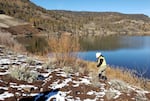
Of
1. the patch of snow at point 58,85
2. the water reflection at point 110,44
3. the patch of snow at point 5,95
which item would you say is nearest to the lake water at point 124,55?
the water reflection at point 110,44

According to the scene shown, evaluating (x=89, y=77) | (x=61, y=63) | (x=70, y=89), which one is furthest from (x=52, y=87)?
(x=61, y=63)

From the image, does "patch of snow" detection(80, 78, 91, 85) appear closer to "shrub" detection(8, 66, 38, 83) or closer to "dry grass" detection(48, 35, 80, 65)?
"shrub" detection(8, 66, 38, 83)

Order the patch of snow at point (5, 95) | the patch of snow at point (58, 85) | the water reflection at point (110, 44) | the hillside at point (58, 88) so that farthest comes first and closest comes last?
1. the water reflection at point (110, 44)
2. the patch of snow at point (58, 85)
3. the hillside at point (58, 88)
4. the patch of snow at point (5, 95)

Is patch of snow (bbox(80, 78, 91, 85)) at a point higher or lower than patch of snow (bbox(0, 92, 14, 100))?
lower

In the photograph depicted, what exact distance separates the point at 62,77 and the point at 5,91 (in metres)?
2.37

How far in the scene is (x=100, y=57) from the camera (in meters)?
10.4

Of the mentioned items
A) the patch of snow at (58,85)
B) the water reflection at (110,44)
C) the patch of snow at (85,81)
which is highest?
the patch of snow at (58,85)

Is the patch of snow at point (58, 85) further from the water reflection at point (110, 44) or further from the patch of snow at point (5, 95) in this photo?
the water reflection at point (110, 44)

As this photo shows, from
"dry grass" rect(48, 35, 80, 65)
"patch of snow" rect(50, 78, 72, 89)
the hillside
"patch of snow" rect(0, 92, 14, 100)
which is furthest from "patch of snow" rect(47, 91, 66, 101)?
"dry grass" rect(48, 35, 80, 65)

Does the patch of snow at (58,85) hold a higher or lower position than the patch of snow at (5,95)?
lower

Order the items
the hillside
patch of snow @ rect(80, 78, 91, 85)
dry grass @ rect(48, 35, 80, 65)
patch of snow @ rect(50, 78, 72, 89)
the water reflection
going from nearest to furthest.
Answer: the hillside < patch of snow @ rect(50, 78, 72, 89) < patch of snow @ rect(80, 78, 91, 85) < dry grass @ rect(48, 35, 80, 65) < the water reflection

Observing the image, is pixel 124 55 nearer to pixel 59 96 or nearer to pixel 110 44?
pixel 110 44

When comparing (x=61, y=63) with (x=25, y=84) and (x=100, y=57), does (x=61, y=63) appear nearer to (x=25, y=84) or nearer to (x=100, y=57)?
(x=100, y=57)

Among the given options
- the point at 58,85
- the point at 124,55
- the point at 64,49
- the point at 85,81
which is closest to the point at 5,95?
the point at 58,85
